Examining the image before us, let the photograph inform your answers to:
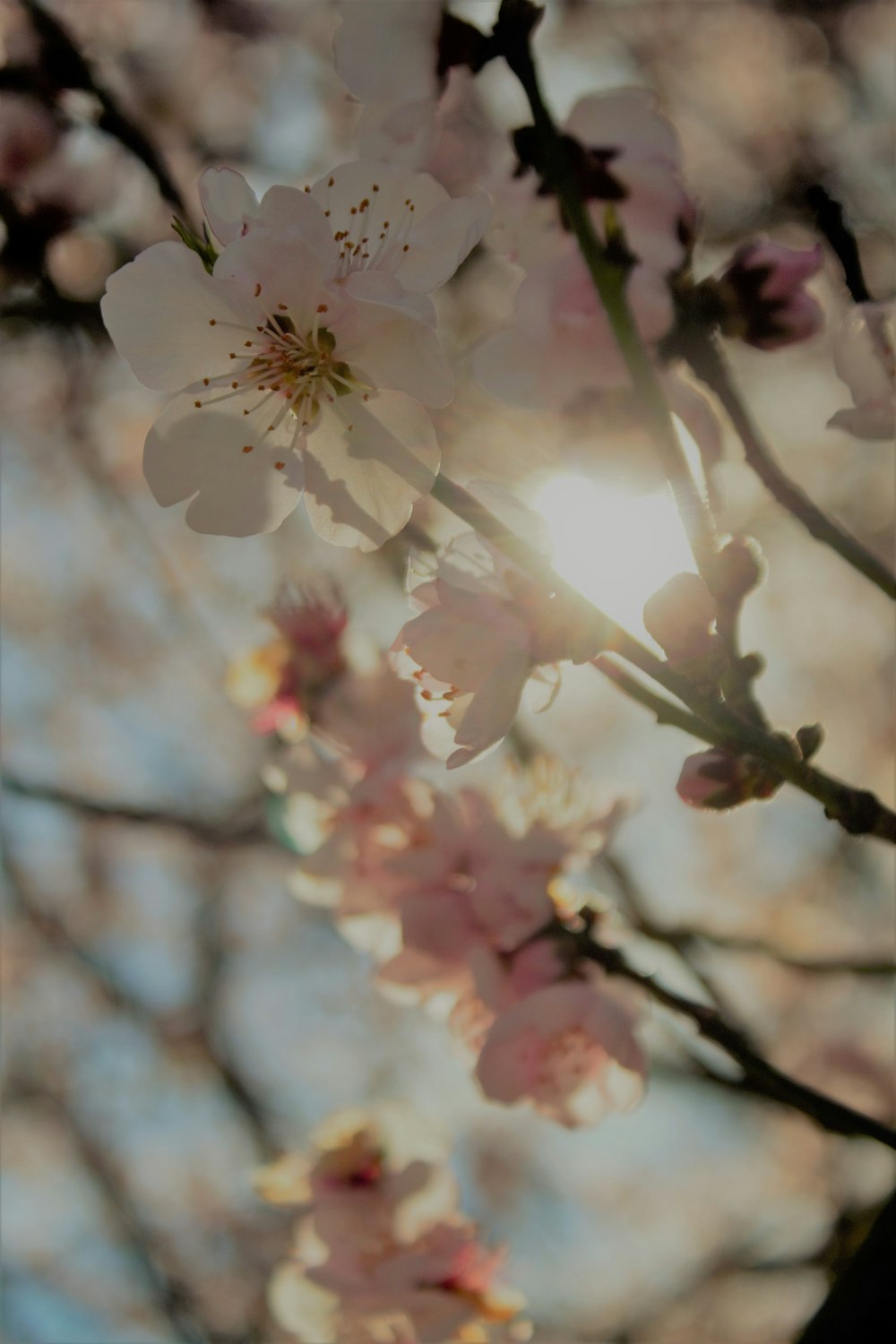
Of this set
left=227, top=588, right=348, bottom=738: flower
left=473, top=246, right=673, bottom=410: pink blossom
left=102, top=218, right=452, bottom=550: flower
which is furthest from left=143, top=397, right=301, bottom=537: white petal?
left=227, top=588, right=348, bottom=738: flower

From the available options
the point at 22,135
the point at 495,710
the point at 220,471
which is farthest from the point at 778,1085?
the point at 22,135

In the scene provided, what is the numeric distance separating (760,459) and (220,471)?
1.31 feet

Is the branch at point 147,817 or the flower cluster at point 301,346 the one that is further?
the branch at point 147,817

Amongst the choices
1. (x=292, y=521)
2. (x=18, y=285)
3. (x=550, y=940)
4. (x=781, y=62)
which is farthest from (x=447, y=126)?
(x=781, y=62)

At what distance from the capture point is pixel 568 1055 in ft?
4.34

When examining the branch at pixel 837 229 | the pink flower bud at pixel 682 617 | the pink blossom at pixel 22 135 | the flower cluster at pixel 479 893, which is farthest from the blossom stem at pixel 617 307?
the pink blossom at pixel 22 135

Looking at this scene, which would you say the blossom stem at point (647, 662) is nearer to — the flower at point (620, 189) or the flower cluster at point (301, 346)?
the flower cluster at point (301, 346)

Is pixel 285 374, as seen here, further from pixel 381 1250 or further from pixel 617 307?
pixel 381 1250

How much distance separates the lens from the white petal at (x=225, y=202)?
724 mm

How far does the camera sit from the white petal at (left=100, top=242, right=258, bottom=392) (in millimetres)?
723

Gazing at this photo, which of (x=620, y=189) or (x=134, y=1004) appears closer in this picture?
(x=620, y=189)

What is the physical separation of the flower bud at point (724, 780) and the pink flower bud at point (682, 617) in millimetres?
102

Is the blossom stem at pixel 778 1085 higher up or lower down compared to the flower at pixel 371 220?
lower down

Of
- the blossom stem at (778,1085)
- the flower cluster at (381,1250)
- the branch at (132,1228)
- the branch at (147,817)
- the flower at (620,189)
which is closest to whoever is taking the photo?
the flower at (620,189)
